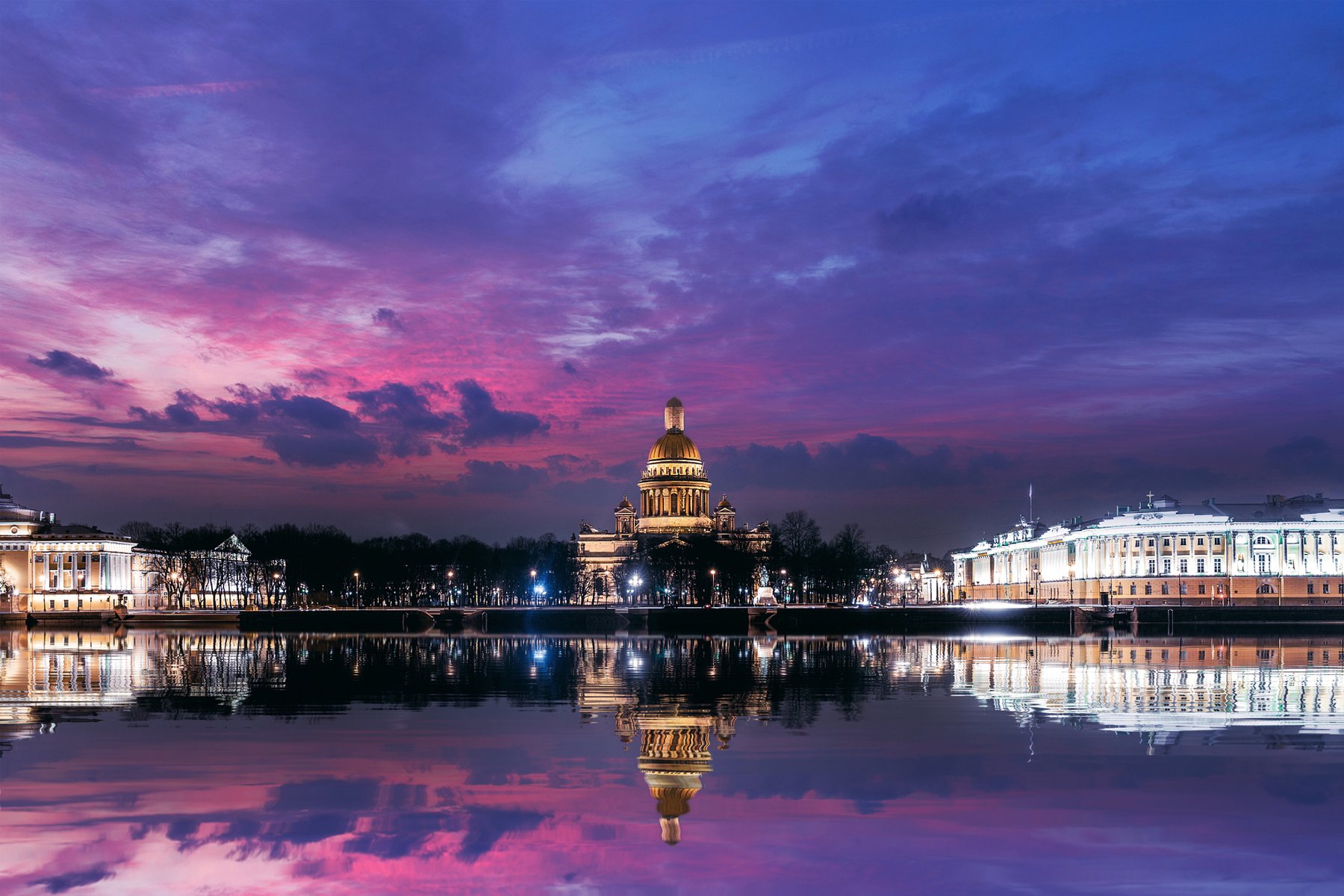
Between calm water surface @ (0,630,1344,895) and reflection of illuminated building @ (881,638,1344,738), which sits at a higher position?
calm water surface @ (0,630,1344,895)

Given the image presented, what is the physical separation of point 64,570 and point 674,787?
492 feet

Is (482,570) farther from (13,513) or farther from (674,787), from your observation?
(674,787)

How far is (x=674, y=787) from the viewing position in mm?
A: 17734

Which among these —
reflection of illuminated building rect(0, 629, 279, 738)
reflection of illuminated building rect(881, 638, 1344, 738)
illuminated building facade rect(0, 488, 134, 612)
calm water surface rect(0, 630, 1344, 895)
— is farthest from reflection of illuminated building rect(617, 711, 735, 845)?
illuminated building facade rect(0, 488, 134, 612)

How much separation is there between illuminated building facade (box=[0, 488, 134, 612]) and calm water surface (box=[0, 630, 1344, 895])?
404 ft

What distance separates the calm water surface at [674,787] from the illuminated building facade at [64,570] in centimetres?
12323

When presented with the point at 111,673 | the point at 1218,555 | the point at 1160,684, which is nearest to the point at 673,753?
the point at 1160,684

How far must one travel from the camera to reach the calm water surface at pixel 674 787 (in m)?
13.3

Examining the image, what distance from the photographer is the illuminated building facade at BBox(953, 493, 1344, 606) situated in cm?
13462

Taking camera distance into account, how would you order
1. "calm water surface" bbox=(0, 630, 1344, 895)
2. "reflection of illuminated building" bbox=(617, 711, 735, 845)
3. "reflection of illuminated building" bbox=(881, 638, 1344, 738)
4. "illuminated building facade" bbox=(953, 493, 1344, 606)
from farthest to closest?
"illuminated building facade" bbox=(953, 493, 1344, 606)
"reflection of illuminated building" bbox=(881, 638, 1344, 738)
"reflection of illuminated building" bbox=(617, 711, 735, 845)
"calm water surface" bbox=(0, 630, 1344, 895)

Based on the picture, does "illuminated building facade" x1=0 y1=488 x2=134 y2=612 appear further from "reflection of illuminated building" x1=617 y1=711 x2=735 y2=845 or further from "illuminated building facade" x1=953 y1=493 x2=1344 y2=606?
"reflection of illuminated building" x1=617 y1=711 x2=735 y2=845

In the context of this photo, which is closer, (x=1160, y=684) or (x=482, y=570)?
(x=1160, y=684)

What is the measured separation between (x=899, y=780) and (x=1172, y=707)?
12.2 meters

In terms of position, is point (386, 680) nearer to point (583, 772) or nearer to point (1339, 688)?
point (583, 772)
